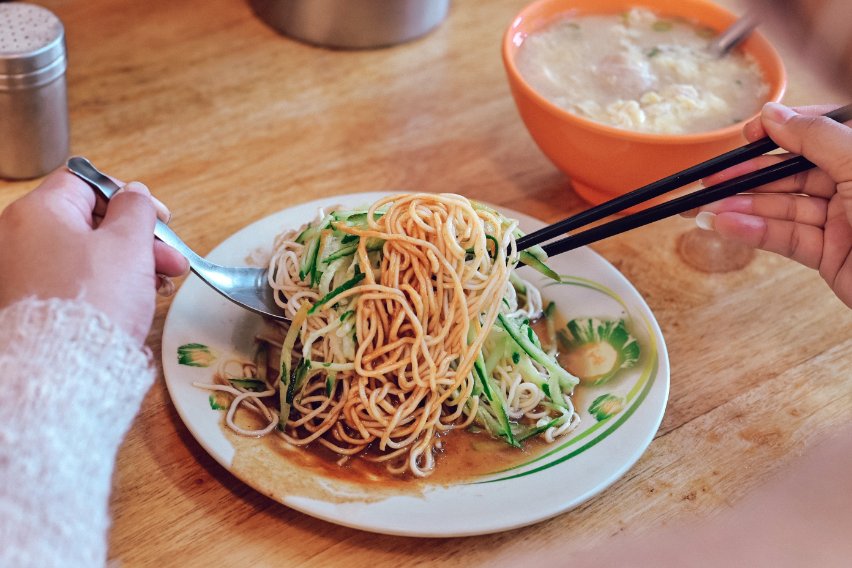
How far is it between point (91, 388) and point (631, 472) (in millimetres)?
744

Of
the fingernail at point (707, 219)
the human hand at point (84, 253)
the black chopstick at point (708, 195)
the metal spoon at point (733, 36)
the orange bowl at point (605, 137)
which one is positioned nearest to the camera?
the human hand at point (84, 253)

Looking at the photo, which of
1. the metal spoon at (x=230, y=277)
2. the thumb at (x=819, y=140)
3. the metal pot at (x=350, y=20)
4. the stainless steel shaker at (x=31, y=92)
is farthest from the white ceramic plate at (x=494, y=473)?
the metal pot at (x=350, y=20)

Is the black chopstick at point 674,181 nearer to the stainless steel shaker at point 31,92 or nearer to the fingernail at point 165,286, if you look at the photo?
the fingernail at point 165,286

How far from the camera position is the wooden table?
3.76ft

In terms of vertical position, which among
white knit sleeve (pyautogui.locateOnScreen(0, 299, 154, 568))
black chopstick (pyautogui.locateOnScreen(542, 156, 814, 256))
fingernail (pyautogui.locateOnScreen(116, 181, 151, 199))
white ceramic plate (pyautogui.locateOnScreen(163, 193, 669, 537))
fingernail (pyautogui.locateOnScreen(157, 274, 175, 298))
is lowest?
white ceramic plate (pyautogui.locateOnScreen(163, 193, 669, 537))

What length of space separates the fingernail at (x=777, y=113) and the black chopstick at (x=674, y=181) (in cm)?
3

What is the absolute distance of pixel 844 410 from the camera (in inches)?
54.2

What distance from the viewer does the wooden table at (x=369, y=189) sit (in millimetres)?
1145

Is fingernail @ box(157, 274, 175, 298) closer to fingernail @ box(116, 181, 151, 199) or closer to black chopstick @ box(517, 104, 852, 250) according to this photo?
fingernail @ box(116, 181, 151, 199)

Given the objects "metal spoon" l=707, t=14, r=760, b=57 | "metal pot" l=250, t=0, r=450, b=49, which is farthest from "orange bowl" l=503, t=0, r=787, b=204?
"metal pot" l=250, t=0, r=450, b=49

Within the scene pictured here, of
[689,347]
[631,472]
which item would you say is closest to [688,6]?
[689,347]

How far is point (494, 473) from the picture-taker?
117cm

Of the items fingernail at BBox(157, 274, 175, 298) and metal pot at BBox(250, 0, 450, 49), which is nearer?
fingernail at BBox(157, 274, 175, 298)

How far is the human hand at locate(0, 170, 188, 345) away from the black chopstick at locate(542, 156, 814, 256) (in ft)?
2.06
